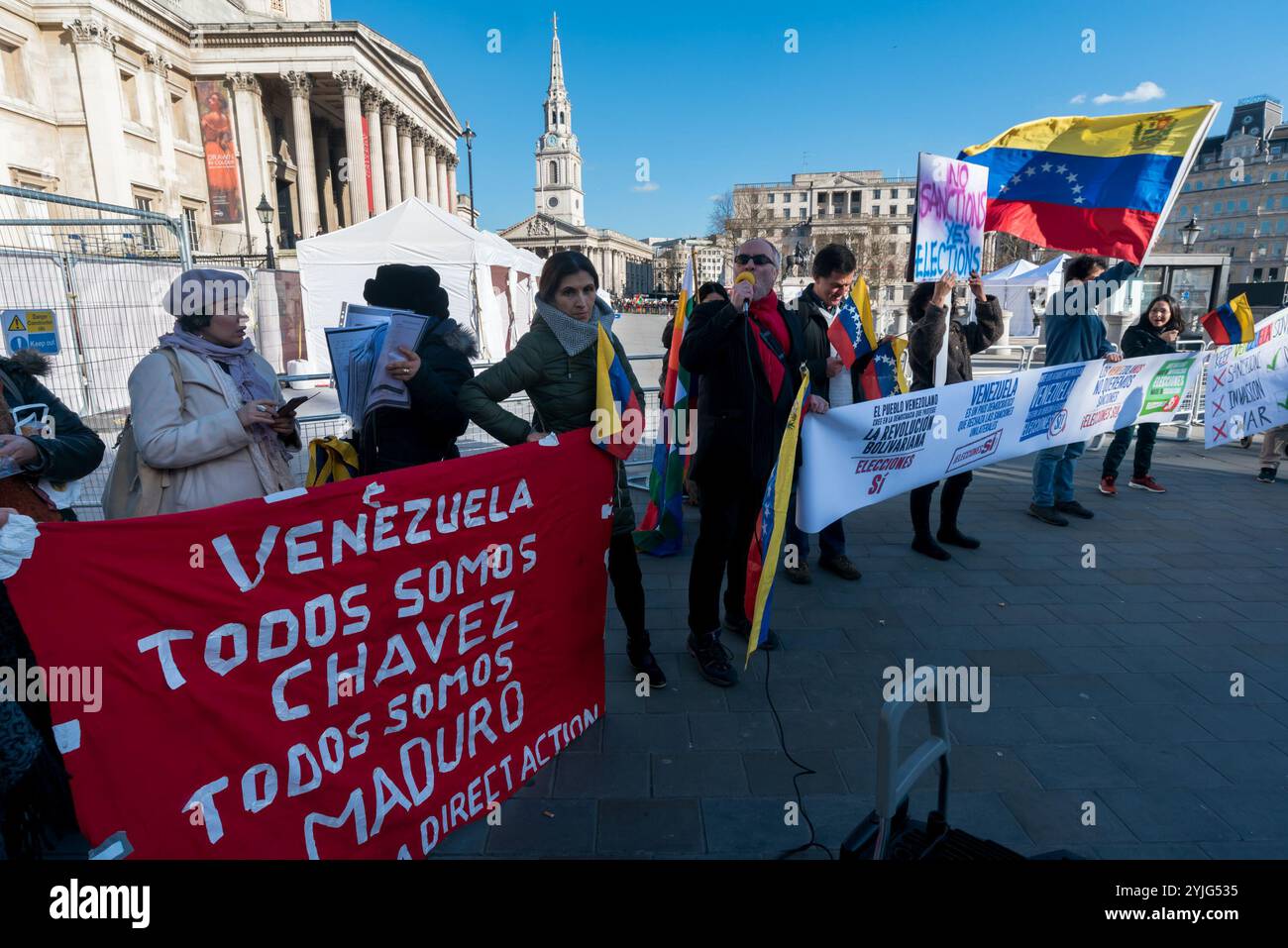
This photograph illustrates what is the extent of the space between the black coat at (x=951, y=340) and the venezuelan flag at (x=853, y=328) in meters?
0.57

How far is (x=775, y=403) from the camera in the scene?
371 centimetres

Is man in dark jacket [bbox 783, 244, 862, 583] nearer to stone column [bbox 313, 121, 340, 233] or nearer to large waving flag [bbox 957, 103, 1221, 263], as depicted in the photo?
large waving flag [bbox 957, 103, 1221, 263]

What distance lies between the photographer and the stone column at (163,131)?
112 ft

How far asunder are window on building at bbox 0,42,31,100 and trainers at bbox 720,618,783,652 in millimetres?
36245

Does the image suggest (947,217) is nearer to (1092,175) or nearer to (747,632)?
(1092,175)

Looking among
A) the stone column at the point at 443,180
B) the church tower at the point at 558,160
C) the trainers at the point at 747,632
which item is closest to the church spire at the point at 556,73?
the church tower at the point at 558,160

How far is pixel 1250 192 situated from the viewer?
Answer: 8031cm

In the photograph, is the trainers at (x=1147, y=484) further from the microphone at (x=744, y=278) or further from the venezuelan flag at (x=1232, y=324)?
the microphone at (x=744, y=278)

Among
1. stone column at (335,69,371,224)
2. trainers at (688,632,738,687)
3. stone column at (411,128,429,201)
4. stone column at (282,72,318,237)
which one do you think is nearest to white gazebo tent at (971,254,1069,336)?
trainers at (688,632,738,687)

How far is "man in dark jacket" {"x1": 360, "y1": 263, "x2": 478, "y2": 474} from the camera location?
3.05 metres
